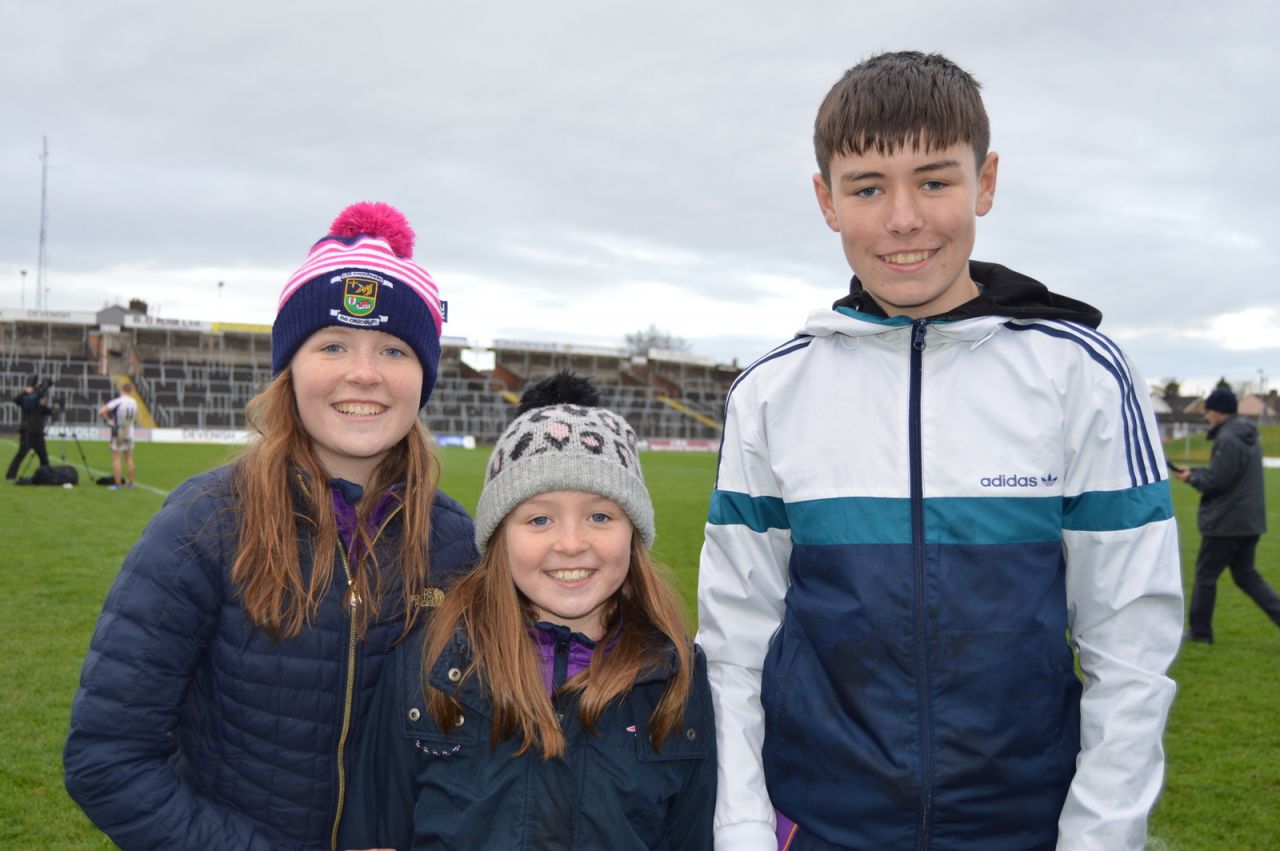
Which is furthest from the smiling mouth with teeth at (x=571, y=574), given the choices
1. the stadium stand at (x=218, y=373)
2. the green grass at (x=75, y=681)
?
the stadium stand at (x=218, y=373)

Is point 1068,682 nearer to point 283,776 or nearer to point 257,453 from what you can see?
point 283,776

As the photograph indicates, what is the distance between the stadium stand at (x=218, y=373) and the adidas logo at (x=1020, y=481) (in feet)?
116

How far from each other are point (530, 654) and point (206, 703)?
622 millimetres

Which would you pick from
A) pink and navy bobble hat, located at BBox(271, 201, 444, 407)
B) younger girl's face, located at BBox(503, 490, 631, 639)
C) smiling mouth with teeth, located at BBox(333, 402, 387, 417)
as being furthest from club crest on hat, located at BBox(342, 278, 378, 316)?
younger girl's face, located at BBox(503, 490, 631, 639)

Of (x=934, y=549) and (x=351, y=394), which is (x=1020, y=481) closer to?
(x=934, y=549)

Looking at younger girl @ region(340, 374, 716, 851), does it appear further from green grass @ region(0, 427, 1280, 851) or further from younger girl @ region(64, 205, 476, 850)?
green grass @ region(0, 427, 1280, 851)

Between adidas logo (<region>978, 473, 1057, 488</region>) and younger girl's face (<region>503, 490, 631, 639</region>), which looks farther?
younger girl's face (<region>503, 490, 631, 639</region>)

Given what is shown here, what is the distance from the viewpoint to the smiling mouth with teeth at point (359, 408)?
2.09m

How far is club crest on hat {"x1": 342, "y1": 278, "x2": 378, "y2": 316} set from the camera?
81.6 inches

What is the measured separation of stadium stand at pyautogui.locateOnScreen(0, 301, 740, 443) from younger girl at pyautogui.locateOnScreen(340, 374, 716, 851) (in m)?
34.7

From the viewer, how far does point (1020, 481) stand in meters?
1.75

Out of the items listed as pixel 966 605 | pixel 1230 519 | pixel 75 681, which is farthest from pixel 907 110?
pixel 1230 519

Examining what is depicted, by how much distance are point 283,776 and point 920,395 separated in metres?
1.39

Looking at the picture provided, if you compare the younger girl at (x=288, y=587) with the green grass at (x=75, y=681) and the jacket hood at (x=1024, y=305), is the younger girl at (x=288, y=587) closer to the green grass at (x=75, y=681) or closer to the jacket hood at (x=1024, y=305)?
the jacket hood at (x=1024, y=305)
